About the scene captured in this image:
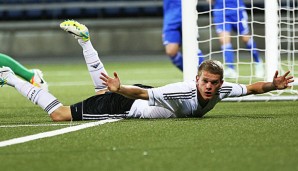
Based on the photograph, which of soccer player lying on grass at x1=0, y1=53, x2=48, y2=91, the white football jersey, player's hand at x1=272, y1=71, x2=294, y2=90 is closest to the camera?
player's hand at x1=272, y1=71, x2=294, y2=90

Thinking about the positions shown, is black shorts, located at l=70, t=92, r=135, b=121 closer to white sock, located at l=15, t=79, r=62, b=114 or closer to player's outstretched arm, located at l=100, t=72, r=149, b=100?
white sock, located at l=15, t=79, r=62, b=114

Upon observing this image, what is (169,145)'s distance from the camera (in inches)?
174

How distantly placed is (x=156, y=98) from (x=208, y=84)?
0.38 metres

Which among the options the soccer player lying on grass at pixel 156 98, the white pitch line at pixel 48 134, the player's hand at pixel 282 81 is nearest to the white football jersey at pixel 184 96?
the soccer player lying on grass at pixel 156 98

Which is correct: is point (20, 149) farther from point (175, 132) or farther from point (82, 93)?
point (82, 93)

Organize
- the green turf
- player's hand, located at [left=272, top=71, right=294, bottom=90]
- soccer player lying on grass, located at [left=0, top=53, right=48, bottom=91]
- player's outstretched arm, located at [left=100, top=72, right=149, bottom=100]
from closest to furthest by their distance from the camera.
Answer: the green turf < player's outstretched arm, located at [left=100, top=72, right=149, bottom=100] < player's hand, located at [left=272, top=71, right=294, bottom=90] < soccer player lying on grass, located at [left=0, top=53, right=48, bottom=91]

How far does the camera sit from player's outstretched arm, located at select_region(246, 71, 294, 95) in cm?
542

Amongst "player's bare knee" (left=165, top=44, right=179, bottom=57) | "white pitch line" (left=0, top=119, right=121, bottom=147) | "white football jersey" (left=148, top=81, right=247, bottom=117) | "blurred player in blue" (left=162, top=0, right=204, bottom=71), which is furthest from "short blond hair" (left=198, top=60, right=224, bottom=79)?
"player's bare knee" (left=165, top=44, right=179, bottom=57)

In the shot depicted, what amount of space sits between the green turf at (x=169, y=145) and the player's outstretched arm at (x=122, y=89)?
9.0 inches

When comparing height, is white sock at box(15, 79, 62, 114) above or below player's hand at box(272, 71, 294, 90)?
below

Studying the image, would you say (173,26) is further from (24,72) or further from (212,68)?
(212,68)

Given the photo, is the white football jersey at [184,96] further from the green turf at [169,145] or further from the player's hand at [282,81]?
the player's hand at [282,81]

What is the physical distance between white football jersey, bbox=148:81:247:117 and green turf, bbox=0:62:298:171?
97 millimetres

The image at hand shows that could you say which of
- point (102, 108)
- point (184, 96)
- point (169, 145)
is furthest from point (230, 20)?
point (169, 145)
